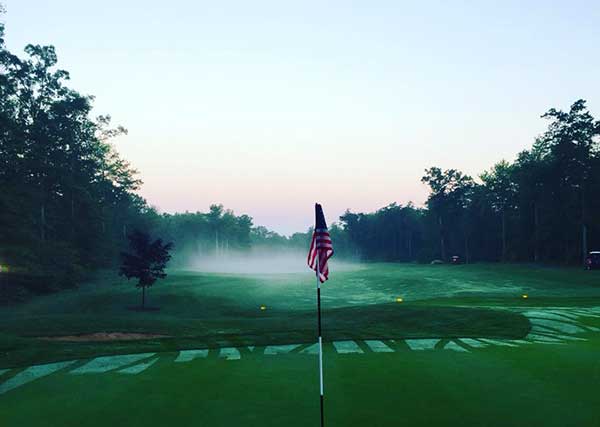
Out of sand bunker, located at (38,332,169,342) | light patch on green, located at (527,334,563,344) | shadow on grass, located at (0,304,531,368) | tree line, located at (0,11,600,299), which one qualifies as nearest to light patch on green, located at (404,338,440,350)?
shadow on grass, located at (0,304,531,368)

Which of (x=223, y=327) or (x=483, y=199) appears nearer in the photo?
(x=223, y=327)

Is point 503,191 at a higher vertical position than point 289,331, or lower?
higher

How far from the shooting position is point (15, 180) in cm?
5591

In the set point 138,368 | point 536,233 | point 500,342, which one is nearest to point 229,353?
point 138,368

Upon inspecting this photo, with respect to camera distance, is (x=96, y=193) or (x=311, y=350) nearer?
(x=311, y=350)

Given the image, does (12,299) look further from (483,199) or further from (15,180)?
(483,199)

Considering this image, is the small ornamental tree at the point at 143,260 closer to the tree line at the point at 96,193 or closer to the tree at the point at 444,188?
the tree line at the point at 96,193

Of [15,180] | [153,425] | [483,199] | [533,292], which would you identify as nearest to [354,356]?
[153,425]

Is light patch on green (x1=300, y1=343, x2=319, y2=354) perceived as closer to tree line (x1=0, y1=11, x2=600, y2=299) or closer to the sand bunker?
the sand bunker

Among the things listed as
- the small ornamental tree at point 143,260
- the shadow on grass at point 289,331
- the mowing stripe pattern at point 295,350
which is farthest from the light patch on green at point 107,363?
the small ornamental tree at point 143,260

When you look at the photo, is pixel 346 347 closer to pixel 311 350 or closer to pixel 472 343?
pixel 311 350

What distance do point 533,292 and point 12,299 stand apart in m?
50.5

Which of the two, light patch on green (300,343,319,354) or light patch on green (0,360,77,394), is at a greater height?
light patch on green (0,360,77,394)

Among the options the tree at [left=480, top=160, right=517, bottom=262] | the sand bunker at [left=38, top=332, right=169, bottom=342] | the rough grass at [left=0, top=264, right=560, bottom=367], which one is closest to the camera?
the rough grass at [left=0, top=264, right=560, bottom=367]
